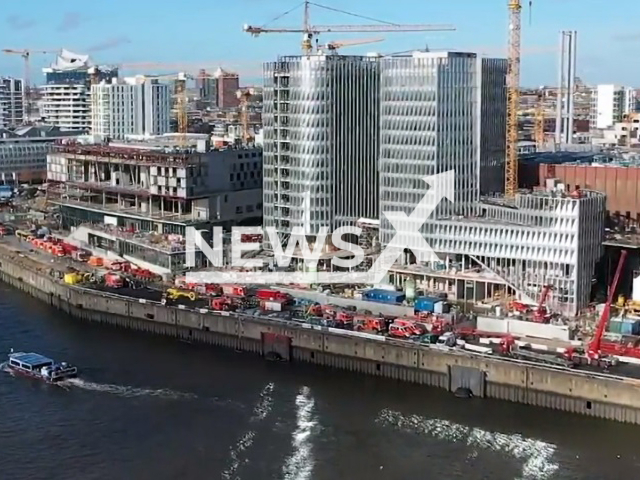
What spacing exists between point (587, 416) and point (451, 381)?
4.53 metres

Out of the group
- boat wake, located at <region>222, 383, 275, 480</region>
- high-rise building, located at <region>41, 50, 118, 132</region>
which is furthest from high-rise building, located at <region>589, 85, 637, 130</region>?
boat wake, located at <region>222, 383, 275, 480</region>

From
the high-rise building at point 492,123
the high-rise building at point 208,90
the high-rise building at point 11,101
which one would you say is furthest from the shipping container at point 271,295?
the high-rise building at point 208,90

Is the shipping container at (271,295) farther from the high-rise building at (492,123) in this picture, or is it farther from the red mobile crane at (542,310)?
the high-rise building at (492,123)

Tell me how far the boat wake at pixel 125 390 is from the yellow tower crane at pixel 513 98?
19.6 meters

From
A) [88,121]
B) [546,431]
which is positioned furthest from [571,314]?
[88,121]

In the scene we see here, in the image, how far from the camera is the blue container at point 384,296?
41219 mm

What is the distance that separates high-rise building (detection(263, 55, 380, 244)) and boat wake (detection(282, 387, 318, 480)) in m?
15.7

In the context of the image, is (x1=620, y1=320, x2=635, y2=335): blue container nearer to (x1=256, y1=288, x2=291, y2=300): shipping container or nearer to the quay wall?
the quay wall

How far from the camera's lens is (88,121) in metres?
108

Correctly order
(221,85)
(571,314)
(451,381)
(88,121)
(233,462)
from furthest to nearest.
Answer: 1. (221,85)
2. (88,121)
3. (571,314)
4. (451,381)
5. (233,462)

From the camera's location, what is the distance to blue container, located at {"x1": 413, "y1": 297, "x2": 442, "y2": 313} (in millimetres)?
39719

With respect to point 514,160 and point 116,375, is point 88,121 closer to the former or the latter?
point 514,160

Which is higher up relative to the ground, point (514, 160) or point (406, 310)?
point (514, 160)

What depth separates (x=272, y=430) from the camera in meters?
30.4
